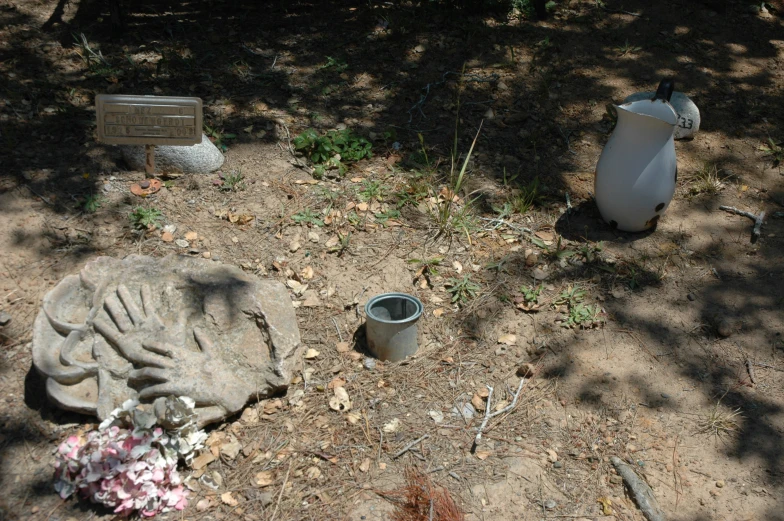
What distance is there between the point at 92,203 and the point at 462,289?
83.8 inches

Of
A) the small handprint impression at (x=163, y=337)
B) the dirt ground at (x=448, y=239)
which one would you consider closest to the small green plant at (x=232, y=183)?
the dirt ground at (x=448, y=239)

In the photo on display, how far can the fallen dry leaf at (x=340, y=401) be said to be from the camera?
10.4 ft

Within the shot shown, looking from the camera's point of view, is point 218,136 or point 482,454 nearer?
point 482,454

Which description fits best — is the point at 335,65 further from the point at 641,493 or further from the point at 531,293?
the point at 641,493

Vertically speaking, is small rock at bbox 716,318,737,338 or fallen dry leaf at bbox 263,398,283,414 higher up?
small rock at bbox 716,318,737,338

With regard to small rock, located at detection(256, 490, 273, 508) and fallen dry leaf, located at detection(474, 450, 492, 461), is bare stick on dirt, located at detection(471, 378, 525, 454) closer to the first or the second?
fallen dry leaf, located at detection(474, 450, 492, 461)

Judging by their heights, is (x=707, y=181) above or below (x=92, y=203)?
above

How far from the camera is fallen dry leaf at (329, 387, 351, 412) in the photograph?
10.4 feet

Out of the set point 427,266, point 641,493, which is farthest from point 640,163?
point 641,493

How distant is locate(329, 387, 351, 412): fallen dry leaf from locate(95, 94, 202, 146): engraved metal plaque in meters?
1.63

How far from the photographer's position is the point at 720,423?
3145 mm

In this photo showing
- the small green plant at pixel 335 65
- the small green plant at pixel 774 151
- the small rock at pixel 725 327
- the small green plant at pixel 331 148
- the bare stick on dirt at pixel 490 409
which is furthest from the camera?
the small green plant at pixel 335 65

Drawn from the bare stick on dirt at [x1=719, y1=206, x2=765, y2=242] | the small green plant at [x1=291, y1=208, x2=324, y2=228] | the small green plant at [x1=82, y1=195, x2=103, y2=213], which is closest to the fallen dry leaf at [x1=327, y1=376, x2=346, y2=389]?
the small green plant at [x1=291, y1=208, x2=324, y2=228]

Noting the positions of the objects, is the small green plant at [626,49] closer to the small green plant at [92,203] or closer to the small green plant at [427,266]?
the small green plant at [427,266]
